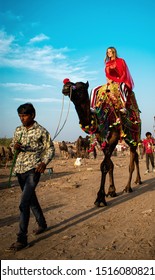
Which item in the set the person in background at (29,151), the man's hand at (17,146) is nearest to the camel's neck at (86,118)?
the person in background at (29,151)

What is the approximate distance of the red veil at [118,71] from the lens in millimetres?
8297

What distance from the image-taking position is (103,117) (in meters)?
7.43

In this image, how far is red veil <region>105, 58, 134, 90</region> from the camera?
830 cm

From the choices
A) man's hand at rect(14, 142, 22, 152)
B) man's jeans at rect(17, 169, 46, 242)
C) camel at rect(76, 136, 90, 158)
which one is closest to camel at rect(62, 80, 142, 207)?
man's hand at rect(14, 142, 22, 152)

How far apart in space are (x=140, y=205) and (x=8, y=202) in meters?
3.67

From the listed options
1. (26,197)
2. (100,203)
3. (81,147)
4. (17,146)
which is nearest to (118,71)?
(100,203)

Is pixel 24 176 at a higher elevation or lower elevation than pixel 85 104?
lower

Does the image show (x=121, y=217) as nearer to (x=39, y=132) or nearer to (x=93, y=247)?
(x=93, y=247)

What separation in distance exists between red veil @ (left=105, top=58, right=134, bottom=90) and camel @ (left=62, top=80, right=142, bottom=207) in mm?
445

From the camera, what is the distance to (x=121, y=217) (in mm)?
5895

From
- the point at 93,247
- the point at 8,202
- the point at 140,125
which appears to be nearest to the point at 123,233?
the point at 93,247

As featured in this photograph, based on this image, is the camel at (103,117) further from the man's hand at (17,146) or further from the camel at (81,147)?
the camel at (81,147)

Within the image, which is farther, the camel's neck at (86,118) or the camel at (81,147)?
the camel at (81,147)
